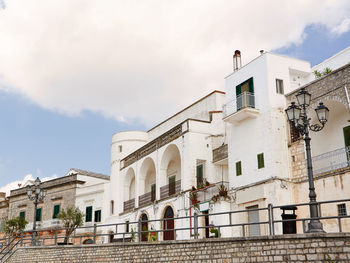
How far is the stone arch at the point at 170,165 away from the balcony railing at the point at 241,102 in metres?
5.98

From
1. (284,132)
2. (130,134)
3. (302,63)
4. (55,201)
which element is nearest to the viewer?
(284,132)

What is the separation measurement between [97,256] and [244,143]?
9.40 m

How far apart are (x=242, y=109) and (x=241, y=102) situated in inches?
31.8

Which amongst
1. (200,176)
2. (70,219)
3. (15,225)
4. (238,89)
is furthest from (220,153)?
(15,225)

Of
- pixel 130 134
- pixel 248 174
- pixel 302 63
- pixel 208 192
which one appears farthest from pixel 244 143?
pixel 130 134

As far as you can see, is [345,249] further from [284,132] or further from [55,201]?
[55,201]

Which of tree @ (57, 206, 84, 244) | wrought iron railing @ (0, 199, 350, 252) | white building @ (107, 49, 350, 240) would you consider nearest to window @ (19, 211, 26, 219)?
tree @ (57, 206, 84, 244)

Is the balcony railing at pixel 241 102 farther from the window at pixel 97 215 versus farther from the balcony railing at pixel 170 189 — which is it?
the window at pixel 97 215

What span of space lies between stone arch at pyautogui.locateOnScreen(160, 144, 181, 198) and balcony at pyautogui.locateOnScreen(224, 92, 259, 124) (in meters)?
6.16

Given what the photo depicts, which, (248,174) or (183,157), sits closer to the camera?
(248,174)

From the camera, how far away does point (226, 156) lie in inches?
1009

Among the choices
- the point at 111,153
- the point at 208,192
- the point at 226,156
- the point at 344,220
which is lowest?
the point at 344,220

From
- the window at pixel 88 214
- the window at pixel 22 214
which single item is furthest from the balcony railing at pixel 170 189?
the window at pixel 22 214

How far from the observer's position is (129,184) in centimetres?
3519
